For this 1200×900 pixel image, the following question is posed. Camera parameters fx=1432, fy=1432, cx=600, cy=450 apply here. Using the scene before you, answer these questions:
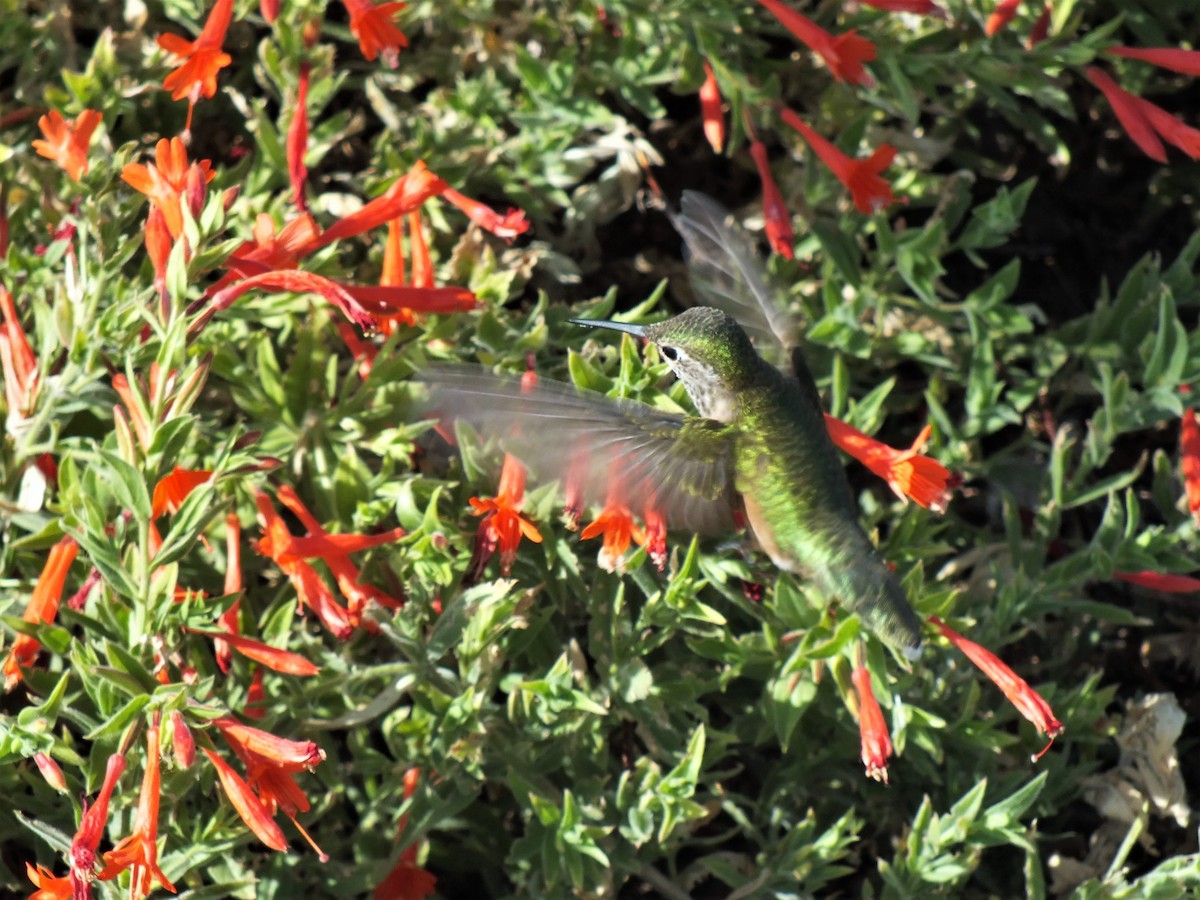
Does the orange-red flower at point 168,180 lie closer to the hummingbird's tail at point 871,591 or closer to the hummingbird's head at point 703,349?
the hummingbird's head at point 703,349

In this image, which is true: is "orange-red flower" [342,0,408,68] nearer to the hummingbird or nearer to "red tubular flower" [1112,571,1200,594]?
the hummingbird

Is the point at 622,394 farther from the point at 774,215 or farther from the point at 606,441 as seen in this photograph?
the point at 774,215

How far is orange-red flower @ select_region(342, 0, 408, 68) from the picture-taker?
280cm

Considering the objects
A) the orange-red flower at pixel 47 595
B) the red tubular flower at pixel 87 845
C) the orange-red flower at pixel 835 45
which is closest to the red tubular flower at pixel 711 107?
the orange-red flower at pixel 835 45

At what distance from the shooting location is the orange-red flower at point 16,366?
259 centimetres

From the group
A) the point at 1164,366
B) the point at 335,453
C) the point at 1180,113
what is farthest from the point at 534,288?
the point at 1180,113

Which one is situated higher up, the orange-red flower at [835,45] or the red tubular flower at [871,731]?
the orange-red flower at [835,45]

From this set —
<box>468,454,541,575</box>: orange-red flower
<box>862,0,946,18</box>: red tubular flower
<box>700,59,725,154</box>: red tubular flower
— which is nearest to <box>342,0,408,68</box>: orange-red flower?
<box>700,59,725,154</box>: red tubular flower

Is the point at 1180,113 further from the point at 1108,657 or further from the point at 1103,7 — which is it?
the point at 1108,657

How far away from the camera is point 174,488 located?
2350 mm

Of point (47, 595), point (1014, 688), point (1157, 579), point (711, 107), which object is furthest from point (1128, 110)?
point (47, 595)

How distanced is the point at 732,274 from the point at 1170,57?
1.27 m

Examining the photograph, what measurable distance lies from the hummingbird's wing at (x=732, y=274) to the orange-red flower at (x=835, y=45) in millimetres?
542

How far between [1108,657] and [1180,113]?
1674 millimetres
